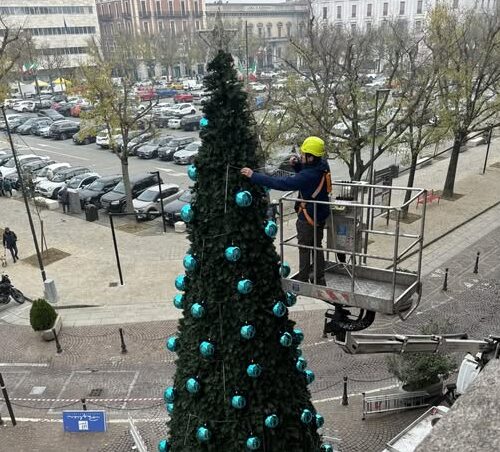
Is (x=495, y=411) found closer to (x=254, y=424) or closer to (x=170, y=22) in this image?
(x=254, y=424)

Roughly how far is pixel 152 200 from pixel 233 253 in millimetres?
19861

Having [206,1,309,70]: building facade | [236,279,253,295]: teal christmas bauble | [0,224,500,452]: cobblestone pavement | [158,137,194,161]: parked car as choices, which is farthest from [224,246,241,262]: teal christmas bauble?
[206,1,309,70]: building facade

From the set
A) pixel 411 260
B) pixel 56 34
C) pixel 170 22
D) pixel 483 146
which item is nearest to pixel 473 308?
pixel 411 260

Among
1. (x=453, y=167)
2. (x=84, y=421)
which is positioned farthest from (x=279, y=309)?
(x=453, y=167)

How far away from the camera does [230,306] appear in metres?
5.70

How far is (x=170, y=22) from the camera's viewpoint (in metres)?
100

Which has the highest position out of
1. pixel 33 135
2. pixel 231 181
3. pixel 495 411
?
pixel 231 181

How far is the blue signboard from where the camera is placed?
36.2ft

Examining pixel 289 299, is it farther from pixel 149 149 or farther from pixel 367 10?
pixel 367 10

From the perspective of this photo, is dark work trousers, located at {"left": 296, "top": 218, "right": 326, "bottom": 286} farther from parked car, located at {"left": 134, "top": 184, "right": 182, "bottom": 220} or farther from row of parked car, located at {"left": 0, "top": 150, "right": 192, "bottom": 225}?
parked car, located at {"left": 134, "top": 184, "right": 182, "bottom": 220}

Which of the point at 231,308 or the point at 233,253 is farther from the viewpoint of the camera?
the point at 231,308

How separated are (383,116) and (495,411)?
19.6m

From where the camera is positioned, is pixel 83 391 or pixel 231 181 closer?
pixel 231 181

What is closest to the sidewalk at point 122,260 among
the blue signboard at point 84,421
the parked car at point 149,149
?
the blue signboard at point 84,421
